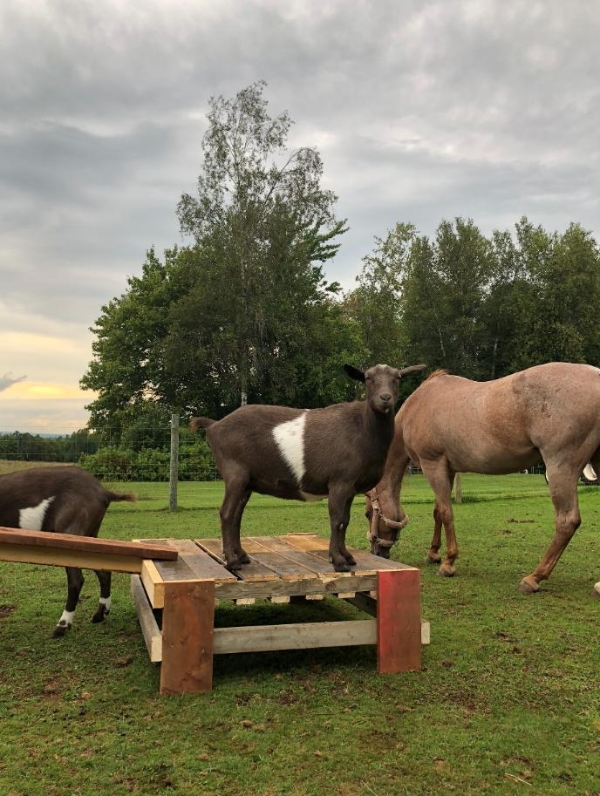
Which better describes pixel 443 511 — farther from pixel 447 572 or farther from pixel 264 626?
pixel 264 626

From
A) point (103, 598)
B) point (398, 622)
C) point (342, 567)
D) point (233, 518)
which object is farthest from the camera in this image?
point (103, 598)

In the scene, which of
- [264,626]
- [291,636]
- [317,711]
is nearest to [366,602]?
[291,636]

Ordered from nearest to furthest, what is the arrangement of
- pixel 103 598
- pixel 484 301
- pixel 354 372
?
pixel 354 372 → pixel 103 598 → pixel 484 301

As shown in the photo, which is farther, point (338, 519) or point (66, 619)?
point (66, 619)

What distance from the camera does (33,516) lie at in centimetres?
495

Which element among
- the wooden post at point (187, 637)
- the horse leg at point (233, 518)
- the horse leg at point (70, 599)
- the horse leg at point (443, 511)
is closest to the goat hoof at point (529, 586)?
the horse leg at point (443, 511)

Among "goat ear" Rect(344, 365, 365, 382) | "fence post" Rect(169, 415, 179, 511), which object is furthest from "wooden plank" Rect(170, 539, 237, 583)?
"fence post" Rect(169, 415, 179, 511)

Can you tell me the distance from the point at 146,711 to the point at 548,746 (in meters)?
2.18

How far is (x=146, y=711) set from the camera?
356cm

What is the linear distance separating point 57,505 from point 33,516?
19 cm

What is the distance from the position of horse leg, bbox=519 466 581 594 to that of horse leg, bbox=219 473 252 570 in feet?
10.3

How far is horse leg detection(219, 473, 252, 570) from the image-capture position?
14.8 feet

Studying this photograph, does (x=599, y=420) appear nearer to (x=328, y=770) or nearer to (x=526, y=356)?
(x=328, y=770)

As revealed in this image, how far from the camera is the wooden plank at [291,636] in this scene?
13.2 feet
